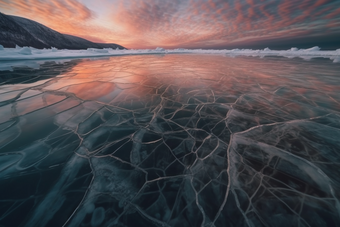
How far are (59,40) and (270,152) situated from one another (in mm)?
91898

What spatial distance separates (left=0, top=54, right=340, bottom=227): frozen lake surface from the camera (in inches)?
49.7

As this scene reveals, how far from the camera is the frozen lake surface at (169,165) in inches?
49.7

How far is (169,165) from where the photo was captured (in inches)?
69.4

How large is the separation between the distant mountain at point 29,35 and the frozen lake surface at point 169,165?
65.8m

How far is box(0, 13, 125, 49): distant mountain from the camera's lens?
42.3 meters

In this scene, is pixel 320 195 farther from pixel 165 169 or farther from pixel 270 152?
pixel 165 169

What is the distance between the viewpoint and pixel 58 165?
172 centimetres

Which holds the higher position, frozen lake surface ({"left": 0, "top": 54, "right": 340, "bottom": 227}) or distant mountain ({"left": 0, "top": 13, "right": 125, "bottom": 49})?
distant mountain ({"left": 0, "top": 13, "right": 125, "bottom": 49})

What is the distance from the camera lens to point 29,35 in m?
50.6

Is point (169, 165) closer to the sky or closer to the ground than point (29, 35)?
closer to the ground

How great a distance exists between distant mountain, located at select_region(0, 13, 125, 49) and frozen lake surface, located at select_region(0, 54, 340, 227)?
2591 inches

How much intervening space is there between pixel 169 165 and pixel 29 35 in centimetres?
8227

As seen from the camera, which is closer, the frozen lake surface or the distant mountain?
the frozen lake surface

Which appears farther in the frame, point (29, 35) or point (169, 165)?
point (29, 35)
